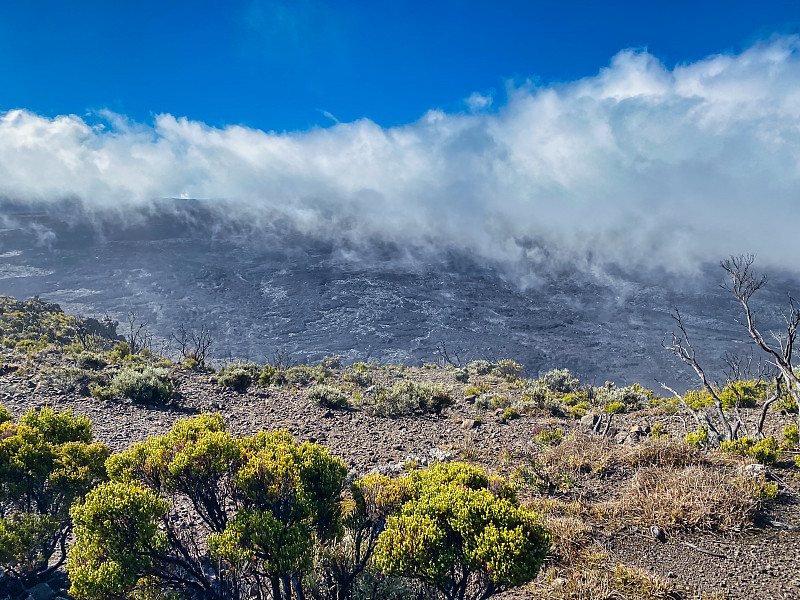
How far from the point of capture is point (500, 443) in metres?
11.1

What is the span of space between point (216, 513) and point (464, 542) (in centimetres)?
303

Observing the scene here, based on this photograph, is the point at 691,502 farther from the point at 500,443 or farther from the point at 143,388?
the point at 143,388

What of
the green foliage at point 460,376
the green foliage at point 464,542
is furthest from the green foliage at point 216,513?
the green foliage at point 460,376

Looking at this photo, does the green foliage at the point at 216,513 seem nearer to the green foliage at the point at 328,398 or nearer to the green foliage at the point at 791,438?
the green foliage at the point at 328,398

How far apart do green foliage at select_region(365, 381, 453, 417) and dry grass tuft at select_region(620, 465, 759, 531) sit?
7.03 meters

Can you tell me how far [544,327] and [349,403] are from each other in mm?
44374

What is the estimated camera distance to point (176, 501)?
25.9 feet

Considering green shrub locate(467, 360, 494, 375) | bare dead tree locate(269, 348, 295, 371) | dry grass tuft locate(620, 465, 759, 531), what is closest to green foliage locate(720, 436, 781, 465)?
dry grass tuft locate(620, 465, 759, 531)

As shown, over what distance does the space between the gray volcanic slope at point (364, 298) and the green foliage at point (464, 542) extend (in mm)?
36491

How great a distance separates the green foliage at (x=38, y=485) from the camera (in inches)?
202

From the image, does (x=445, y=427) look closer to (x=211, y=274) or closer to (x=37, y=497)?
(x=37, y=497)

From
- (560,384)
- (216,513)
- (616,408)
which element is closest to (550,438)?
(616,408)

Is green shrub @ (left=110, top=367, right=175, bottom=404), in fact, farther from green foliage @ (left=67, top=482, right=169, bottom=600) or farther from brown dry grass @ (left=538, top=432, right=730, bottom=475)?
brown dry grass @ (left=538, top=432, right=730, bottom=475)

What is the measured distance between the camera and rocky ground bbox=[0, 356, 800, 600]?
5.66m
